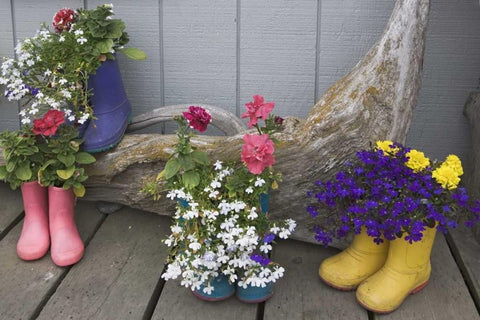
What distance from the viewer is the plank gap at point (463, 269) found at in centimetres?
204

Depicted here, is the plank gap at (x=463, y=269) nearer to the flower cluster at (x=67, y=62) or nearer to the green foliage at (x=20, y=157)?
the flower cluster at (x=67, y=62)

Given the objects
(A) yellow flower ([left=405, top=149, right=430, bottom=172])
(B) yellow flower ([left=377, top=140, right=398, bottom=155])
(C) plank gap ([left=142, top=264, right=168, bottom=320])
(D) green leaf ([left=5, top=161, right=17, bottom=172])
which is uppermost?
(B) yellow flower ([left=377, top=140, right=398, bottom=155])

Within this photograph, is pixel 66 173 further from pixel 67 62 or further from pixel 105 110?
pixel 67 62

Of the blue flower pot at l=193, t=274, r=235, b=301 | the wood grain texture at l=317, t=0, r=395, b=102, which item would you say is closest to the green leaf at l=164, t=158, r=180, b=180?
the blue flower pot at l=193, t=274, r=235, b=301

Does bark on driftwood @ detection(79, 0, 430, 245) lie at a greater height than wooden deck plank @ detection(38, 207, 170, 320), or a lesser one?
greater

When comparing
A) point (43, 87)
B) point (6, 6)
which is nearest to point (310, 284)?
point (43, 87)

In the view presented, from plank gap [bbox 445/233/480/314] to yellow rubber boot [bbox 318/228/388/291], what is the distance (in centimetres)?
29

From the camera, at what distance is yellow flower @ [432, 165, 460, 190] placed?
6.15 ft

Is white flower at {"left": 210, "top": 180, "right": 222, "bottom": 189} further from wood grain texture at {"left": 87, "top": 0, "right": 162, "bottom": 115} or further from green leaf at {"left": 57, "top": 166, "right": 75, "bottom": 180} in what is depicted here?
wood grain texture at {"left": 87, "top": 0, "right": 162, "bottom": 115}

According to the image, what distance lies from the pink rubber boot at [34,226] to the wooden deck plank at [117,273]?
146 millimetres

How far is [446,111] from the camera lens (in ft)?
8.11

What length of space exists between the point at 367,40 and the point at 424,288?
2.94 ft

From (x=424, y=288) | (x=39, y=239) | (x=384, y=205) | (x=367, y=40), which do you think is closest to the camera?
(x=384, y=205)

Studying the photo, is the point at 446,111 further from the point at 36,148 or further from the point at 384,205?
the point at 36,148
